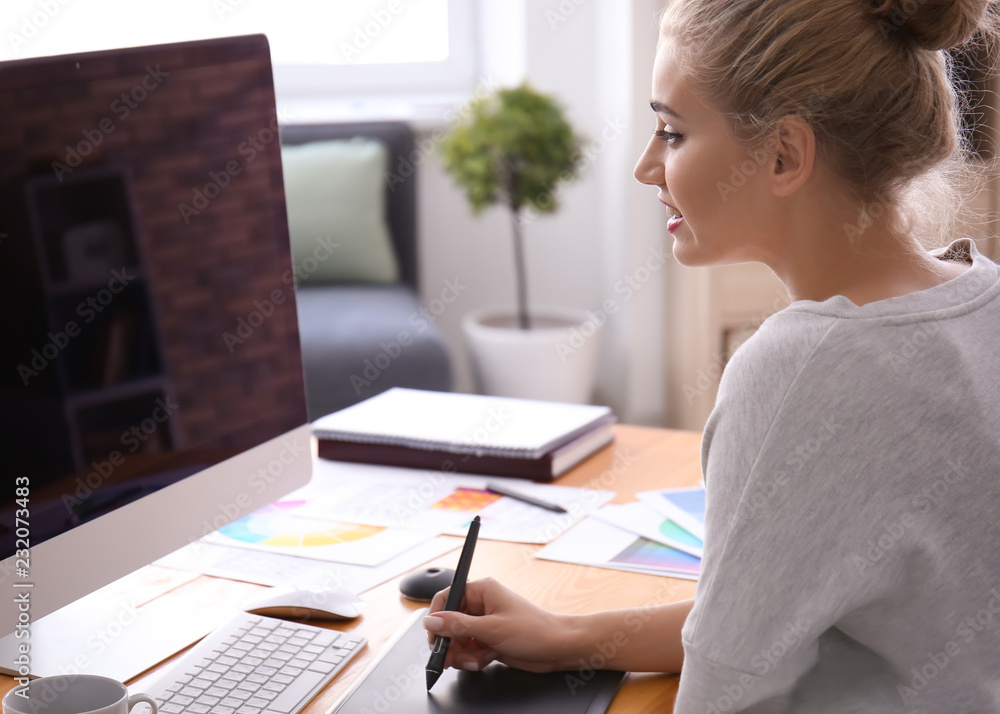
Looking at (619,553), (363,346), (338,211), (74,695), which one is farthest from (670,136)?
(338,211)

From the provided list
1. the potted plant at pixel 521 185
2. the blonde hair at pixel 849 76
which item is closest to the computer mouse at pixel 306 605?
the blonde hair at pixel 849 76

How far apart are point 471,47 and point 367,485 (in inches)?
110

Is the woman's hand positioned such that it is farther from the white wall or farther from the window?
the window

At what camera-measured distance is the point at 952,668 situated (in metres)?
0.76

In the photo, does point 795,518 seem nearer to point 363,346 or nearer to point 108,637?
point 108,637

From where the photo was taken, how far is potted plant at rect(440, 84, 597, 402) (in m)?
2.97

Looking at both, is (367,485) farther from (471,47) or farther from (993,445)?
(471,47)

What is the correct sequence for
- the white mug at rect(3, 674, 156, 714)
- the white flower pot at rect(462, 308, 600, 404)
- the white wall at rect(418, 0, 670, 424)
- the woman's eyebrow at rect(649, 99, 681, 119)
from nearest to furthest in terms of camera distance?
the white mug at rect(3, 674, 156, 714), the woman's eyebrow at rect(649, 99, 681, 119), the white flower pot at rect(462, 308, 600, 404), the white wall at rect(418, 0, 670, 424)

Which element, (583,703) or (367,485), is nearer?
(583,703)

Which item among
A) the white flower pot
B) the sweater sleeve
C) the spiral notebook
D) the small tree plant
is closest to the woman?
the sweater sleeve

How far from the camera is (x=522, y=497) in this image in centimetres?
129

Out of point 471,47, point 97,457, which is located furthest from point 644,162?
point 471,47

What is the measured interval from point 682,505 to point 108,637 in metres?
0.66

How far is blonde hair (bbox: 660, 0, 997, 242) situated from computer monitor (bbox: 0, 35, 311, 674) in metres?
0.44
